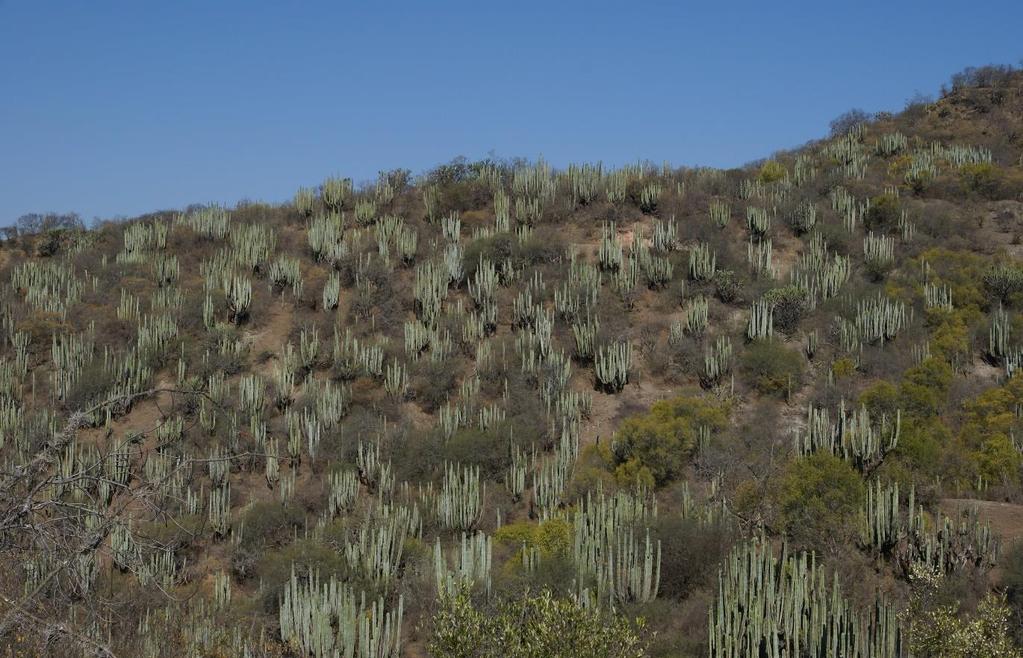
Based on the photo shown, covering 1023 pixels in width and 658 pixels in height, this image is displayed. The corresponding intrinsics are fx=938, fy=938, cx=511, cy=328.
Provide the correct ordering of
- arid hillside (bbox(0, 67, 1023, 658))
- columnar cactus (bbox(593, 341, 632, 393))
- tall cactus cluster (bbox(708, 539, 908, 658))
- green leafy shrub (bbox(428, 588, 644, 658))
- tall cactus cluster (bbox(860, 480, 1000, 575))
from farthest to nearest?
columnar cactus (bbox(593, 341, 632, 393)) < tall cactus cluster (bbox(860, 480, 1000, 575)) < arid hillside (bbox(0, 67, 1023, 658)) < tall cactus cluster (bbox(708, 539, 908, 658)) < green leafy shrub (bbox(428, 588, 644, 658))

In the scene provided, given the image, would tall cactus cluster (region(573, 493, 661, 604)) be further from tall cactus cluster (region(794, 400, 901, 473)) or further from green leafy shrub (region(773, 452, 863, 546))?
tall cactus cluster (region(794, 400, 901, 473))

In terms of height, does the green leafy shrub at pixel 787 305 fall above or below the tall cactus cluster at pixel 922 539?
above

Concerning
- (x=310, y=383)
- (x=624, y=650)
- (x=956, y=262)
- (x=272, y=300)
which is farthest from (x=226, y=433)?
(x=956, y=262)

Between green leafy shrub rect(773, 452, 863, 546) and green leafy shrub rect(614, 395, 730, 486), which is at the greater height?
green leafy shrub rect(614, 395, 730, 486)

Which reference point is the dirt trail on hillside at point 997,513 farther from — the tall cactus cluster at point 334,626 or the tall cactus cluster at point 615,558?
the tall cactus cluster at point 334,626

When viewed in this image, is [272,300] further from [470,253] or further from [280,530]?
[280,530]

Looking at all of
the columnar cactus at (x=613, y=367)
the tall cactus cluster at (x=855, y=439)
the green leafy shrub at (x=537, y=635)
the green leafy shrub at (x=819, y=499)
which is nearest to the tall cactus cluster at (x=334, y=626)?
the green leafy shrub at (x=537, y=635)

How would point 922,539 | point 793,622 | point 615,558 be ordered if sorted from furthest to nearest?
1. point 922,539
2. point 615,558
3. point 793,622

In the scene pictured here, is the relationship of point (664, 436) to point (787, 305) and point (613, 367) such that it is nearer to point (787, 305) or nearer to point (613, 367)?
point (613, 367)

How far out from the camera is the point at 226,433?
1792 centimetres

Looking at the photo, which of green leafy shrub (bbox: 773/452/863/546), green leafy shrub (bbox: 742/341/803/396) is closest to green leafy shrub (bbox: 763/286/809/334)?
green leafy shrub (bbox: 742/341/803/396)

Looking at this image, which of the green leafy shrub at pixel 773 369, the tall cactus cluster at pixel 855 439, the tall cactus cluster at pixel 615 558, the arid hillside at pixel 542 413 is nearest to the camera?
the arid hillside at pixel 542 413

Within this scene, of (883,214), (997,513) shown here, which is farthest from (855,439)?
(883,214)

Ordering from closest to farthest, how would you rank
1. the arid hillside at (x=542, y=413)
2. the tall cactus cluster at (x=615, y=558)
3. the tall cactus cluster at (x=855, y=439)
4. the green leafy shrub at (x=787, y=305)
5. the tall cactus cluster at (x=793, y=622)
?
the tall cactus cluster at (x=793, y=622)
the arid hillside at (x=542, y=413)
the tall cactus cluster at (x=615, y=558)
the tall cactus cluster at (x=855, y=439)
the green leafy shrub at (x=787, y=305)
